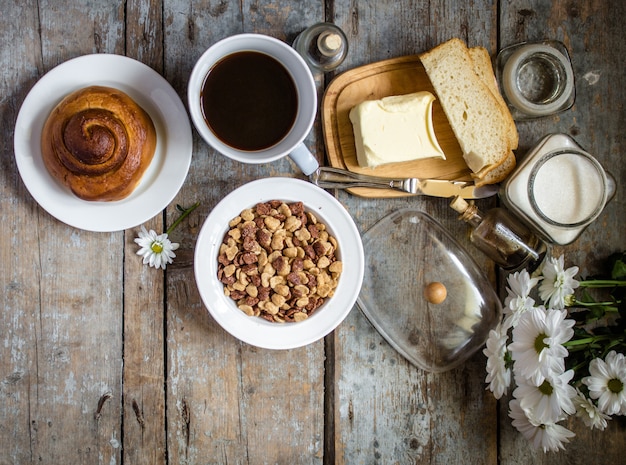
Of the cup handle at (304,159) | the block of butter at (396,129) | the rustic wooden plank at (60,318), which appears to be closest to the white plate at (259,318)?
the cup handle at (304,159)

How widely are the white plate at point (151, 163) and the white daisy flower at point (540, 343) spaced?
2.42ft

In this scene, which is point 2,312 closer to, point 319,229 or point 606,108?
point 319,229

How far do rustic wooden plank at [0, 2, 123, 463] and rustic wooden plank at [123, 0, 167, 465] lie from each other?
0.07 feet

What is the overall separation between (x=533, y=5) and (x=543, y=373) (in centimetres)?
80

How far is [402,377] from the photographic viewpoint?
1.23 meters

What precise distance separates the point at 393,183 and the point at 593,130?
0.49 m

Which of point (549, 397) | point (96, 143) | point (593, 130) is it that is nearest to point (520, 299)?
point (549, 397)

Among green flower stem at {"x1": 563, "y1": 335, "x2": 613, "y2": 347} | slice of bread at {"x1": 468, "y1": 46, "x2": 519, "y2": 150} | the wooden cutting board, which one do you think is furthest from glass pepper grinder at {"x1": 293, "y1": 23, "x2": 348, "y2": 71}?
Result: green flower stem at {"x1": 563, "y1": 335, "x2": 613, "y2": 347}

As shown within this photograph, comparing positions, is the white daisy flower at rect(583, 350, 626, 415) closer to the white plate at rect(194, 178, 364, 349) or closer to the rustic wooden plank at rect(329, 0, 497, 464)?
the rustic wooden plank at rect(329, 0, 497, 464)

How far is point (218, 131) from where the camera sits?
42.4 inches

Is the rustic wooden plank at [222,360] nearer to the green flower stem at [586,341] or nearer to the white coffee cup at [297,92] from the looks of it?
the white coffee cup at [297,92]

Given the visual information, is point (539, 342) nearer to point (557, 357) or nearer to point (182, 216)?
point (557, 357)

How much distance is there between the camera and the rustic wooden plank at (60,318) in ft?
3.83

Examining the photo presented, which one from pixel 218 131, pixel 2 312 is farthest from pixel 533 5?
pixel 2 312
